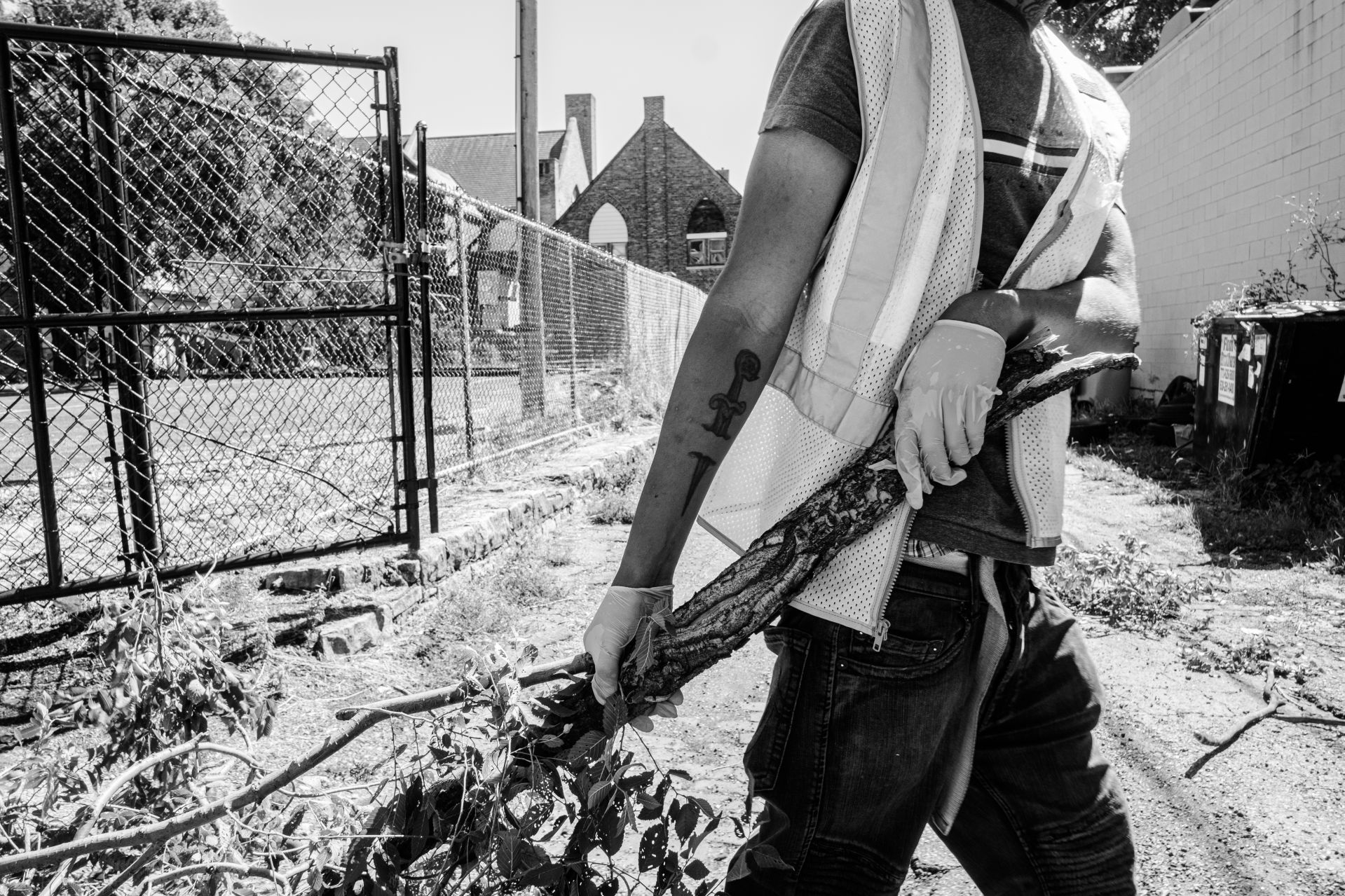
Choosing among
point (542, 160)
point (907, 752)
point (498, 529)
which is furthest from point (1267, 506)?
point (542, 160)

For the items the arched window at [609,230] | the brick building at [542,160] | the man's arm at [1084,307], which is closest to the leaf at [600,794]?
the man's arm at [1084,307]

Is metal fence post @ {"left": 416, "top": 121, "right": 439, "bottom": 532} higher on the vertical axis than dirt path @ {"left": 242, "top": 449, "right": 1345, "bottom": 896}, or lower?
higher

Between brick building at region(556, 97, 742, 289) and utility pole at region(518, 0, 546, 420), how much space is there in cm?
2783

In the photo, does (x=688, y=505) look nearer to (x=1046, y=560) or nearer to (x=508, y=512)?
(x=1046, y=560)

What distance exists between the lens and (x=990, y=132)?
4.30 feet

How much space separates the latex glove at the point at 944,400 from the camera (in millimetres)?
1209

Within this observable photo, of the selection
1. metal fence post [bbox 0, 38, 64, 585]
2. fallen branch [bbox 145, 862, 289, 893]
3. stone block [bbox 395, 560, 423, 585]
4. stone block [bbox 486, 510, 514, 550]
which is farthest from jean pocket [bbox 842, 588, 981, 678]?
stone block [bbox 486, 510, 514, 550]

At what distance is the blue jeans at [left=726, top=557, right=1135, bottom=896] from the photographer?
4.08 ft

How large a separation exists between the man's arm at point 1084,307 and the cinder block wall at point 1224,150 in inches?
339

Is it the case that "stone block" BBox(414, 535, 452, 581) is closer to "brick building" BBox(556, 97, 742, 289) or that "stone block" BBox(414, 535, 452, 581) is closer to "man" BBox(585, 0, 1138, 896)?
"man" BBox(585, 0, 1138, 896)

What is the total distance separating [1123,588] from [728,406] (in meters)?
4.25

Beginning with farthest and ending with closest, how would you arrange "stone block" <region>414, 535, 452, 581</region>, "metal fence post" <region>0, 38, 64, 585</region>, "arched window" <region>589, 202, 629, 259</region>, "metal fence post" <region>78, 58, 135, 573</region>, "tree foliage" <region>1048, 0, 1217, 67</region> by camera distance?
"arched window" <region>589, 202, 629, 259</region> < "tree foliage" <region>1048, 0, 1217, 67</region> < "stone block" <region>414, 535, 452, 581</region> < "metal fence post" <region>78, 58, 135, 573</region> < "metal fence post" <region>0, 38, 64, 585</region>

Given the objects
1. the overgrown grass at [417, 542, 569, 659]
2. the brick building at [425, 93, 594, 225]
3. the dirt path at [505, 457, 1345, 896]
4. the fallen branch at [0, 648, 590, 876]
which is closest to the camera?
the fallen branch at [0, 648, 590, 876]

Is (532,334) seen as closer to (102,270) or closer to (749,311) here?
(102,270)
